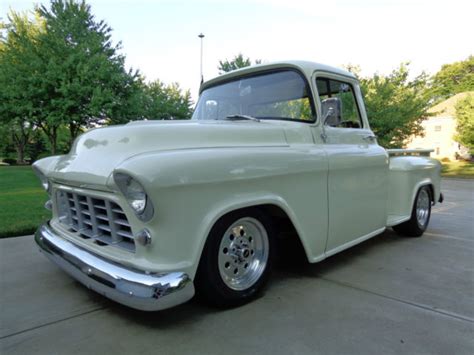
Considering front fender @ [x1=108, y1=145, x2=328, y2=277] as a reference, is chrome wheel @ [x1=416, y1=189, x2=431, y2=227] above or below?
below

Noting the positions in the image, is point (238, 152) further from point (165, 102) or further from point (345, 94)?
point (165, 102)

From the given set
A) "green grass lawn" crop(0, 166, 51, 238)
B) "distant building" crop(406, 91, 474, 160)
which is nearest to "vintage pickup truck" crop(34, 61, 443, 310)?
"green grass lawn" crop(0, 166, 51, 238)

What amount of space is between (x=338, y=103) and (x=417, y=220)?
252 centimetres

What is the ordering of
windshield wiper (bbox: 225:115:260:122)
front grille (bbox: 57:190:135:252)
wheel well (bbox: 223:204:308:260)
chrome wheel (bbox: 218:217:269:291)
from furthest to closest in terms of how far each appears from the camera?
1. windshield wiper (bbox: 225:115:260:122)
2. wheel well (bbox: 223:204:308:260)
3. chrome wheel (bbox: 218:217:269:291)
4. front grille (bbox: 57:190:135:252)

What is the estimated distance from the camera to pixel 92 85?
1566cm

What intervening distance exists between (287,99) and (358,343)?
2133mm

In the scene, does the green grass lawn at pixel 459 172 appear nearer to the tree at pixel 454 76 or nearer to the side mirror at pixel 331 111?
the side mirror at pixel 331 111

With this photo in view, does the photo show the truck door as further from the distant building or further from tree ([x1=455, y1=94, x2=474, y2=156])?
the distant building

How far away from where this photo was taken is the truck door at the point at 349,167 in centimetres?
315

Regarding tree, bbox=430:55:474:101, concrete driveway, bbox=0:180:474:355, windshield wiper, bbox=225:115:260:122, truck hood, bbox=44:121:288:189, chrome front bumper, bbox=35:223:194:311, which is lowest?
→ concrete driveway, bbox=0:180:474:355

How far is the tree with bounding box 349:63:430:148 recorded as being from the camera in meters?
16.9

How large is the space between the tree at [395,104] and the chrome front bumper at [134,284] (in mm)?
16709

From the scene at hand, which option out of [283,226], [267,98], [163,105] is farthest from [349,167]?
[163,105]

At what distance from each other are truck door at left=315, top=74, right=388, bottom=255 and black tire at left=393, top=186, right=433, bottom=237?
0.97 metres
